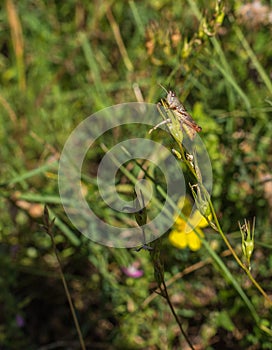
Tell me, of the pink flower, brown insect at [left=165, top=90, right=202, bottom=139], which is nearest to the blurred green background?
the pink flower

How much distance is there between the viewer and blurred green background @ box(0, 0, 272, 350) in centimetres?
133

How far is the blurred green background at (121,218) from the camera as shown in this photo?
4.35ft

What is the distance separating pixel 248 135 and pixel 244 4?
0.39 meters

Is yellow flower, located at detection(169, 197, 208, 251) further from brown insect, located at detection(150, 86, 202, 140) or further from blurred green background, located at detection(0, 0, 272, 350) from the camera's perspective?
brown insect, located at detection(150, 86, 202, 140)

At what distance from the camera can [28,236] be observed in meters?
1.60

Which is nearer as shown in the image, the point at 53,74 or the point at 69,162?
the point at 69,162

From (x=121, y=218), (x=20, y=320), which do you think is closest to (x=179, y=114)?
(x=121, y=218)

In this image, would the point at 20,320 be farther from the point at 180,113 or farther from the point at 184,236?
the point at 180,113

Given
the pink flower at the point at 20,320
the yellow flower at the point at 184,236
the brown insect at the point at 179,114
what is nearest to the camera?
the brown insect at the point at 179,114

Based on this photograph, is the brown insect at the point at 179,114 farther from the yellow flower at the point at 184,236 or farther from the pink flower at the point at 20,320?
the pink flower at the point at 20,320


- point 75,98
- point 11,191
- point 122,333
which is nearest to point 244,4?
point 75,98

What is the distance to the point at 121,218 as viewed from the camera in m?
1.49

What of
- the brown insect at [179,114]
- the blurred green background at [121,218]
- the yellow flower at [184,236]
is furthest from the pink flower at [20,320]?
the brown insect at [179,114]

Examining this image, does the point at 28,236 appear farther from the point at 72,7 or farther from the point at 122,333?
the point at 72,7
